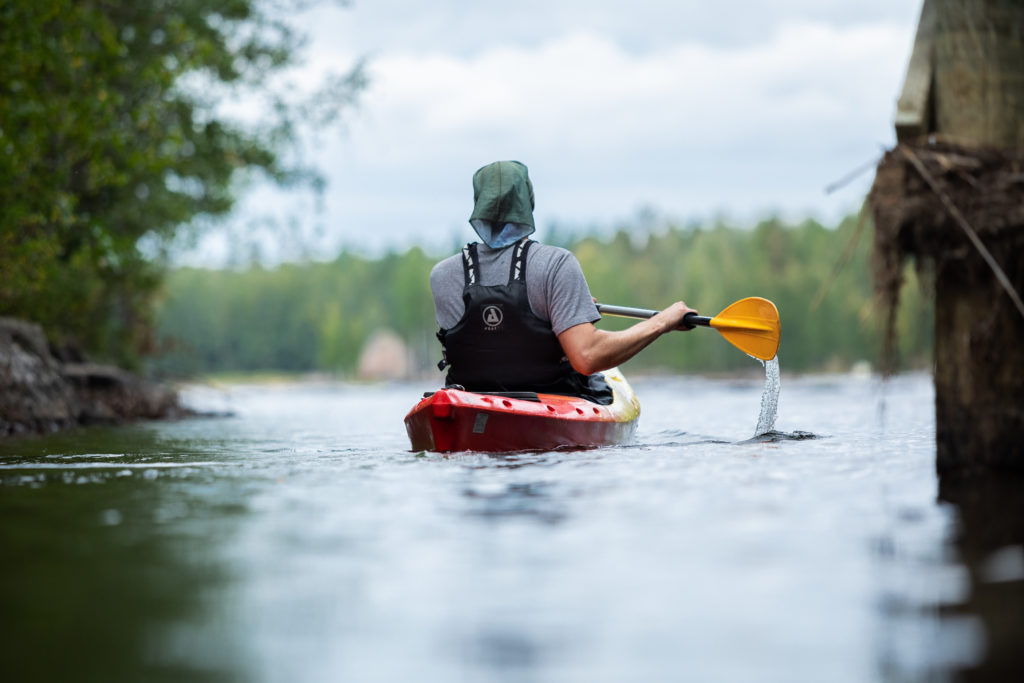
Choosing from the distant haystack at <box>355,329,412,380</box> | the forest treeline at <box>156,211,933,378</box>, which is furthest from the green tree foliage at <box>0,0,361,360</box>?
the distant haystack at <box>355,329,412,380</box>

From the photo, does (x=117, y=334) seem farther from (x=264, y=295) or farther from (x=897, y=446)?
(x=264, y=295)

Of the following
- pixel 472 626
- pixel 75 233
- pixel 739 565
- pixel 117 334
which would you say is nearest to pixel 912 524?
pixel 739 565

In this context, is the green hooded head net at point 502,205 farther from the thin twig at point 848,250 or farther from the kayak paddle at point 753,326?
the thin twig at point 848,250

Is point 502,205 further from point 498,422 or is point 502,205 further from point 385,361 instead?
point 385,361

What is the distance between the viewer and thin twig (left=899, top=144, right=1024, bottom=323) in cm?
399

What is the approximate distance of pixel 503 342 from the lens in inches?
246

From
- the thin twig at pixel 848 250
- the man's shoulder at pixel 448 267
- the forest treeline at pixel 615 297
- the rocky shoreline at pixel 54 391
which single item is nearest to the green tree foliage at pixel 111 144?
the rocky shoreline at pixel 54 391

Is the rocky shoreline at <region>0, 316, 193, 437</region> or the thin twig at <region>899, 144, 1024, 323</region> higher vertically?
the thin twig at <region>899, 144, 1024, 323</region>

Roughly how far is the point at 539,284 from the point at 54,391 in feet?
23.1

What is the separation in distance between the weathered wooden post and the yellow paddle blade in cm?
239

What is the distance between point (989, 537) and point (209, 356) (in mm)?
125391

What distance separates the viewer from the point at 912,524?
3584 millimetres

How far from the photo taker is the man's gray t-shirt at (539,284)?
5.93 meters

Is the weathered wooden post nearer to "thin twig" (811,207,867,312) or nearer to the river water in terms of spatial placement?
"thin twig" (811,207,867,312)
